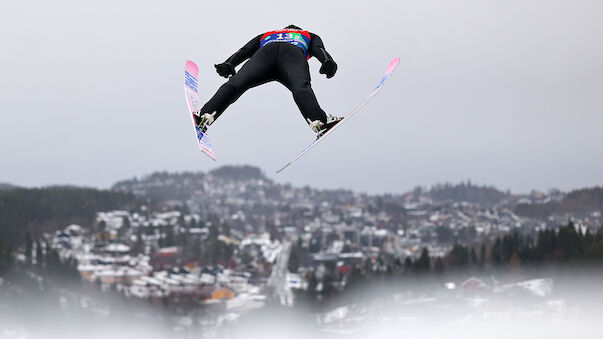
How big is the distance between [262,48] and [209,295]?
317 feet

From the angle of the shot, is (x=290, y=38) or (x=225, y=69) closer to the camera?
(x=225, y=69)

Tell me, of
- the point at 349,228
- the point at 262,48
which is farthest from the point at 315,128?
the point at 349,228

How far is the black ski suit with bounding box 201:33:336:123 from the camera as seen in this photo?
1016 cm

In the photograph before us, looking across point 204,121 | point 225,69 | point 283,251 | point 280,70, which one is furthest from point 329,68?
point 283,251

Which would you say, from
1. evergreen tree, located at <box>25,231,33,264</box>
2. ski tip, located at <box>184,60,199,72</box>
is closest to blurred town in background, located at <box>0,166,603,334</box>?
evergreen tree, located at <box>25,231,33,264</box>

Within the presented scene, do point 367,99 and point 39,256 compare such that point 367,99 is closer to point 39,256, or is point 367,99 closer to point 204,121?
point 204,121

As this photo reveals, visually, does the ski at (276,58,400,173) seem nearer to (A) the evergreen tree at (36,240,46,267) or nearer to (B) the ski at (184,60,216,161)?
(B) the ski at (184,60,216,161)

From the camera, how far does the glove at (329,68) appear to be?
10.2 metres

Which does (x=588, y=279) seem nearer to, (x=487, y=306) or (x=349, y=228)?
(x=487, y=306)

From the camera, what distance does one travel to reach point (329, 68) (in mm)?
10242

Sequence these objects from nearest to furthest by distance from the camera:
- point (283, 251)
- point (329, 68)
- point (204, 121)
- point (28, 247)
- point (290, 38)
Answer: point (204, 121) < point (329, 68) < point (290, 38) < point (28, 247) < point (283, 251)

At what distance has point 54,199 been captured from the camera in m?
115

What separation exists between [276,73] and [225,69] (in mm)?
580

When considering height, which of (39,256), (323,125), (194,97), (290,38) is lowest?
(323,125)
